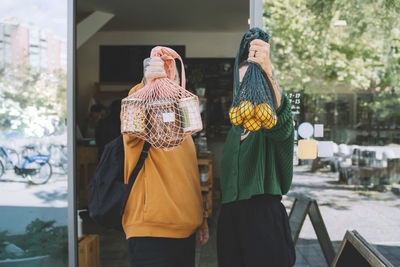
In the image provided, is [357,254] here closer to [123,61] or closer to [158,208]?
[158,208]

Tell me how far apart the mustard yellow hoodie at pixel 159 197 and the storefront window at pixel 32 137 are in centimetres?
137

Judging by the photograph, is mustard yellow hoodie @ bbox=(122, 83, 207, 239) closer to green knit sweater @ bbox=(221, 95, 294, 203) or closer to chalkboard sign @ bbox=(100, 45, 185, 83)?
green knit sweater @ bbox=(221, 95, 294, 203)

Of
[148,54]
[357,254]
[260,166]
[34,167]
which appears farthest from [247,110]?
[148,54]

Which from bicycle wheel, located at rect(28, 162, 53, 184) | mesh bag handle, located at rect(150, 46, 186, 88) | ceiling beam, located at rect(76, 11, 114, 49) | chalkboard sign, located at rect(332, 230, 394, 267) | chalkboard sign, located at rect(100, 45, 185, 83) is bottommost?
chalkboard sign, located at rect(332, 230, 394, 267)

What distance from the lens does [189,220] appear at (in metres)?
1.71

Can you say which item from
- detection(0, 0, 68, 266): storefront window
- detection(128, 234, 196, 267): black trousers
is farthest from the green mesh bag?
detection(0, 0, 68, 266): storefront window

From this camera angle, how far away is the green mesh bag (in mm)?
1362

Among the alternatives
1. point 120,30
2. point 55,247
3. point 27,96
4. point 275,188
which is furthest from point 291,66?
point 120,30

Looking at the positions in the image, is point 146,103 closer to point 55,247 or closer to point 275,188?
point 275,188

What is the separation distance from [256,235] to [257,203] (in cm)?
14

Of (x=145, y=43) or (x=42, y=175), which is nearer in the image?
(x=42, y=175)

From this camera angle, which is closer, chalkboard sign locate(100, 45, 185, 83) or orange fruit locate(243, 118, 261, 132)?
orange fruit locate(243, 118, 261, 132)

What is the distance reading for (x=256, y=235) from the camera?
159 centimetres

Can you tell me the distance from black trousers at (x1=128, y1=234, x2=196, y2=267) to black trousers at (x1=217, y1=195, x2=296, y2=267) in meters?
0.22
